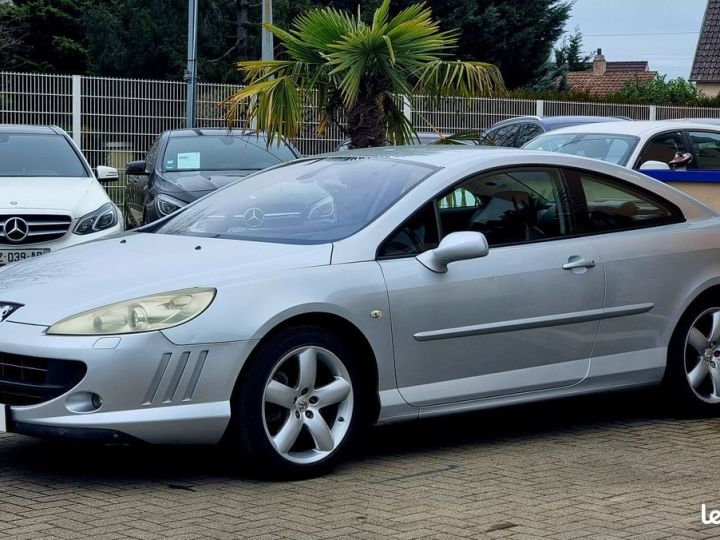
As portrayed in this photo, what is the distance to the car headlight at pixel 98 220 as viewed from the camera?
11.1 metres

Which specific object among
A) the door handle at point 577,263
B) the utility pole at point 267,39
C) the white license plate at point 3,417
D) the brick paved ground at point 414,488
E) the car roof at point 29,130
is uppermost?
the utility pole at point 267,39

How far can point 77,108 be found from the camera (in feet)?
66.9

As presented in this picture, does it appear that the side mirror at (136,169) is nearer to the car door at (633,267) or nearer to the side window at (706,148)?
the side window at (706,148)

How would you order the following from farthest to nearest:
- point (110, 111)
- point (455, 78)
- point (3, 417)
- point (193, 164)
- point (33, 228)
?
point (110, 111) → point (193, 164) → point (455, 78) → point (33, 228) → point (3, 417)

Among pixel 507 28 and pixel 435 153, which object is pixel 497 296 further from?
pixel 507 28

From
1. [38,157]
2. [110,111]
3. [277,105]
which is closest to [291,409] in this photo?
[277,105]

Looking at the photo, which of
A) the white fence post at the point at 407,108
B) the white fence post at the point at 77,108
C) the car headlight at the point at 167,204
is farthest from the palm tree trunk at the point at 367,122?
the white fence post at the point at 77,108

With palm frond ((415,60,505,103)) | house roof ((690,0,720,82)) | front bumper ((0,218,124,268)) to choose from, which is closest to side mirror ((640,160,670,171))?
palm frond ((415,60,505,103))

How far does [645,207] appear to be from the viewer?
23.0 ft

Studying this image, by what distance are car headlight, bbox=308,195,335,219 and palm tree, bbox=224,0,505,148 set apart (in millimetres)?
4366

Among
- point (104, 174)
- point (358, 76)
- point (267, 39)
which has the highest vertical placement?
point (267, 39)

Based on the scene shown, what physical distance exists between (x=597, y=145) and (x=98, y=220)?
14.3 feet

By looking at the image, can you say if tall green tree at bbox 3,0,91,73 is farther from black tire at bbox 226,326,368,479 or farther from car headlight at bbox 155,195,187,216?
black tire at bbox 226,326,368,479

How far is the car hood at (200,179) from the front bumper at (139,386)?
287 inches
